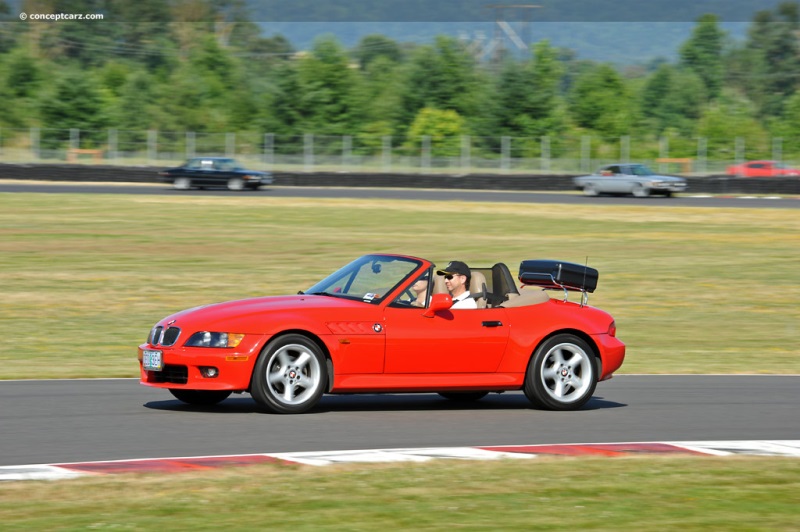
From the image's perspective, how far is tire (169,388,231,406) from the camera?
10.5 metres

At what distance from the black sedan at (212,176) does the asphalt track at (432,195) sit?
39 cm

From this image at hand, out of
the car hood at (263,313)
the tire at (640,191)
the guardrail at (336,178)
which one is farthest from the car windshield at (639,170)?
the car hood at (263,313)

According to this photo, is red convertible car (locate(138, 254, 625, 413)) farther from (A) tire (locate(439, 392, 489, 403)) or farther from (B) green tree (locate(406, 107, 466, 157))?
(B) green tree (locate(406, 107, 466, 157))

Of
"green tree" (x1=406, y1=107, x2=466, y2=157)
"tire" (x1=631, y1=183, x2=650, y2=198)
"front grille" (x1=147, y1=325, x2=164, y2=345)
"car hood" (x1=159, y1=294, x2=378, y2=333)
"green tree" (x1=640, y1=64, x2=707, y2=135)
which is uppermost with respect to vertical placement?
"green tree" (x1=640, y1=64, x2=707, y2=135)

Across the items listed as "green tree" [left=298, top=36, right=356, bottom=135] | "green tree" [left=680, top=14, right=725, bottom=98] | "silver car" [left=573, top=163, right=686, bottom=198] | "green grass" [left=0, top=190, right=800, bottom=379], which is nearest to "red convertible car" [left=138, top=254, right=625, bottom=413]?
"green grass" [left=0, top=190, right=800, bottom=379]

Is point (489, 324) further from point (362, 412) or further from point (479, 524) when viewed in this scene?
point (479, 524)

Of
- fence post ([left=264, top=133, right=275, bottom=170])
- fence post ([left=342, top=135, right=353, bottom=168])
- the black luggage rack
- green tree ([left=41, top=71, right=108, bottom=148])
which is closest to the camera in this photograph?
the black luggage rack

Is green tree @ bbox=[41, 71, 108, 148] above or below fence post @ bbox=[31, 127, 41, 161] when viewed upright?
above

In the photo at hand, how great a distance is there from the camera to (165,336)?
9938 mm

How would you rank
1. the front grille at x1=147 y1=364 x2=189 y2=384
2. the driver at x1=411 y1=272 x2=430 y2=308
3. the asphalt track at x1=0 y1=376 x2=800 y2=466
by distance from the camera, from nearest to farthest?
the asphalt track at x1=0 y1=376 x2=800 y2=466 < the front grille at x1=147 y1=364 x2=189 y2=384 < the driver at x1=411 y1=272 x2=430 y2=308

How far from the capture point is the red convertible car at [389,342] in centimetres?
972

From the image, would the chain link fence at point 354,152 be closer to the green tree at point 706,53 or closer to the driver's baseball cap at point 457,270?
the driver's baseball cap at point 457,270

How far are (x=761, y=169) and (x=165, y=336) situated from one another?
48285 mm

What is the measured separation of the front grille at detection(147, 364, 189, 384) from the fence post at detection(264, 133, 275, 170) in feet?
162
